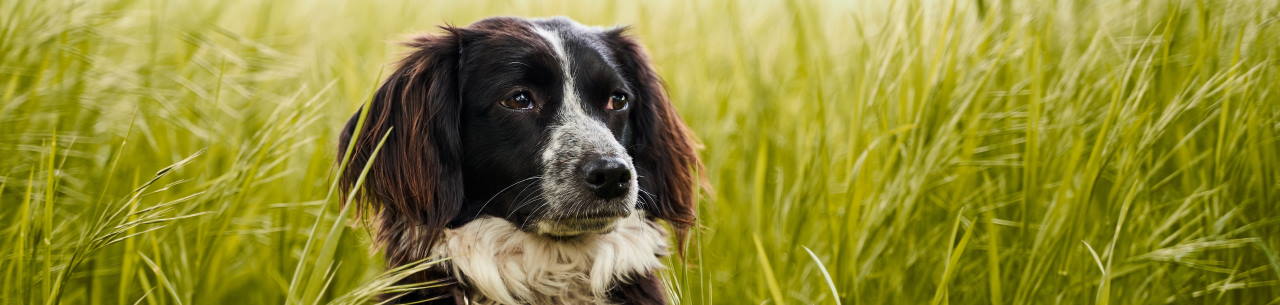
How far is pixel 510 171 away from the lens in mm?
2498

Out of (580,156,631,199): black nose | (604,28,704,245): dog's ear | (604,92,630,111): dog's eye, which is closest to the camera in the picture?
(580,156,631,199): black nose

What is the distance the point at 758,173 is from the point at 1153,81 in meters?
1.10

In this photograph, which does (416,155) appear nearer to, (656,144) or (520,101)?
(520,101)

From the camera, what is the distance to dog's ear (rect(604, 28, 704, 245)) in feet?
9.30

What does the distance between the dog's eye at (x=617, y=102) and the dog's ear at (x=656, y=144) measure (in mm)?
135

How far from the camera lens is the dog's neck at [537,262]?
8.18 ft

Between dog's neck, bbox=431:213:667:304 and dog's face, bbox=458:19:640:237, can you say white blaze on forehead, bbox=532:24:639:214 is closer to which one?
dog's face, bbox=458:19:640:237

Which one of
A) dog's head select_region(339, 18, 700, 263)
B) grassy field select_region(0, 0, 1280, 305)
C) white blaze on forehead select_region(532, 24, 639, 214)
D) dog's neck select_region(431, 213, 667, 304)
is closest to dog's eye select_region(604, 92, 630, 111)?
dog's head select_region(339, 18, 700, 263)

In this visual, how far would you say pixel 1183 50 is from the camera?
3.03 meters

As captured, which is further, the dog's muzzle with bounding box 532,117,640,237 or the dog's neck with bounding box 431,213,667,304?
the dog's neck with bounding box 431,213,667,304

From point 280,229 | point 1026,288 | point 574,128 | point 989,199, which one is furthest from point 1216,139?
point 280,229

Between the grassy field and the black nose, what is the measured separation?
24 cm

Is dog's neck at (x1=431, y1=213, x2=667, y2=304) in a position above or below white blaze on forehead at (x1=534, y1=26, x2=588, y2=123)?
below

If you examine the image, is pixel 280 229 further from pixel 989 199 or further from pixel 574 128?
pixel 989 199
